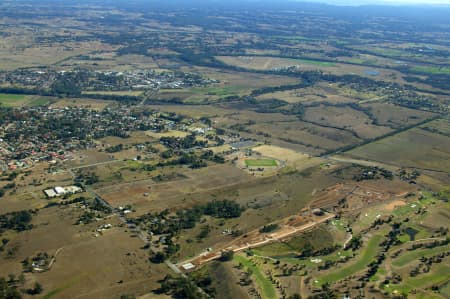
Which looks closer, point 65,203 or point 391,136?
point 65,203

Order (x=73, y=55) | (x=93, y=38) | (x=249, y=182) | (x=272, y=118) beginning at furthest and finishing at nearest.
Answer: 1. (x=93, y=38)
2. (x=73, y=55)
3. (x=272, y=118)
4. (x=249, y=182)

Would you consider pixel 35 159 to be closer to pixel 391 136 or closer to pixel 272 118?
pixel 272 118

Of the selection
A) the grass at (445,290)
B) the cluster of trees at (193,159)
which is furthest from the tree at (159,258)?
the cluster of trees at (193,159)

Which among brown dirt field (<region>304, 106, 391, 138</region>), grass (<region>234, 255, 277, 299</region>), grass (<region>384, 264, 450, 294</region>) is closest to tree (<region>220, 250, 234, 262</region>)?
grass (<region>234, 255, 277, 299</region>)

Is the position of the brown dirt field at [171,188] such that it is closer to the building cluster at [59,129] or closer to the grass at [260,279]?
the grass at [260,279]

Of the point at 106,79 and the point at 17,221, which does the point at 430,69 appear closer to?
the point at 106,79

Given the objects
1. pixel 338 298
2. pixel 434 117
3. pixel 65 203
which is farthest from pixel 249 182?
pixel 434 117
